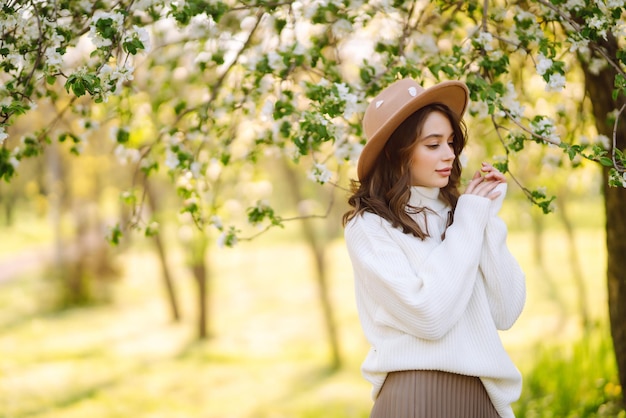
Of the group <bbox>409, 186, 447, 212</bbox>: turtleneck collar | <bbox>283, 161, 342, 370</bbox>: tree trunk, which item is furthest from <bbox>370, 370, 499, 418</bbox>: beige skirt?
<bbox>283, 161, 342, 370</bbox>: tree trunk

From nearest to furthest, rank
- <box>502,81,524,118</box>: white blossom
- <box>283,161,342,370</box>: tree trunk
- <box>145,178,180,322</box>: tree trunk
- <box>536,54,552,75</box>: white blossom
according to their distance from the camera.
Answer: <box>536,54,552,75</box>: white blossom, <box>502,81,524,118</box>: white blossom, <box>283,161,342,370</box>: tree trunk, <box>145,178,180,322</box>: tree trunk

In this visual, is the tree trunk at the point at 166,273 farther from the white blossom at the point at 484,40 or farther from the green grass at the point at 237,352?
the white blossom at the point at 484,40

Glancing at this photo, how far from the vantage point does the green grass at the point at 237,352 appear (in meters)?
5.72

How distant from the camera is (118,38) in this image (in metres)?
2.42

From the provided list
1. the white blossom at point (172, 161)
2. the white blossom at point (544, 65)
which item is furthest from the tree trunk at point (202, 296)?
the white blossom at point (544, 65)

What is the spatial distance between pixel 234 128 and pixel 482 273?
7.02 ft

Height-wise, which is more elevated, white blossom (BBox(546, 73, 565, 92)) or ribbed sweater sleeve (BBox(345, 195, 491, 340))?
white blossom (BBox(546, 73, 565, 92))

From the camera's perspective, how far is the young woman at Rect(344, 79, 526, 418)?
1.99 m

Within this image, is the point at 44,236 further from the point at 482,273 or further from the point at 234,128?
the point at 482,273

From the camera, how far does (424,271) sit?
200 centimetres

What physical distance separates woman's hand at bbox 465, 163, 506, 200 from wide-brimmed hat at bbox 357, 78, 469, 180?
23 centimetres

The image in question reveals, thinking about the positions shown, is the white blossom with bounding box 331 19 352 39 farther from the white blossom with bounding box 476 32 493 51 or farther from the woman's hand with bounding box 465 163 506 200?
the woman's hand with bounding box 465 163 506 200

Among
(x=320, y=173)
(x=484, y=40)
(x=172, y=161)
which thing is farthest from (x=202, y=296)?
(x=484, y=40)

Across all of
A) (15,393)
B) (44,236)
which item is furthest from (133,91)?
(44,236)
